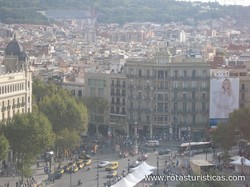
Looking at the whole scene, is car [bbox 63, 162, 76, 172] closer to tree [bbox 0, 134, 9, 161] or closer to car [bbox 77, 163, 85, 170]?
car [bbox 77, 163, 85, 170]

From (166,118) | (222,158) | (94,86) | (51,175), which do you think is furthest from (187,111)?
(51,175)

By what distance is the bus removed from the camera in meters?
77.0

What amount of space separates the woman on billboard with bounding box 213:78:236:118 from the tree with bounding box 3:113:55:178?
26.3 m

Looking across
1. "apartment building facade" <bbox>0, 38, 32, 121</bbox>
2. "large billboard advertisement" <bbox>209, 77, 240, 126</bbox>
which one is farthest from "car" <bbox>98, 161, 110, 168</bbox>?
"large billboard advertisement" <bbox>209, 77, 240, 126</bbox>

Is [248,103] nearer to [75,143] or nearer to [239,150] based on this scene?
[239,150]

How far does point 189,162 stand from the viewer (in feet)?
230

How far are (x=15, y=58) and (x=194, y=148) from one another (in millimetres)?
18107

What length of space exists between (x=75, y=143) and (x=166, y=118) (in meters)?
18.5

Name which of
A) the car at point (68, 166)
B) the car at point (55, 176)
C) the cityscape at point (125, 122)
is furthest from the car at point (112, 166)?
the car at point (55, 176)

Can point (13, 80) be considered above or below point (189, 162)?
above

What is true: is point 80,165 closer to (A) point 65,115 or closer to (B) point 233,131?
(A) point 65,115

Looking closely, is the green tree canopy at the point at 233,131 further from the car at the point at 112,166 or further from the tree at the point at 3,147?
the tree at the point at 3,147

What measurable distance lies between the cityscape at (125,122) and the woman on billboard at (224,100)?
0.33ft

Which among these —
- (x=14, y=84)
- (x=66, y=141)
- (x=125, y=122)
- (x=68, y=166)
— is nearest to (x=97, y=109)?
(x=125, y=122)
